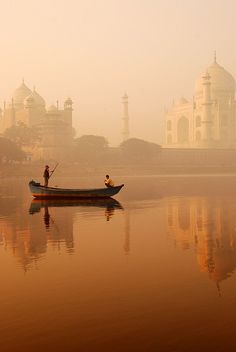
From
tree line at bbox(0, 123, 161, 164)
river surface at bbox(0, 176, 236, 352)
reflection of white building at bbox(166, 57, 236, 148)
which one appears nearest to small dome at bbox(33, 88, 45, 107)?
tree line at bbox(0, 123, 161, 164)

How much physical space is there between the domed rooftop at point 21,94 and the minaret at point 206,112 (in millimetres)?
34788

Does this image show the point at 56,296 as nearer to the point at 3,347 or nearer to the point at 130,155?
the point at 3,347

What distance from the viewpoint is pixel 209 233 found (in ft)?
40.9

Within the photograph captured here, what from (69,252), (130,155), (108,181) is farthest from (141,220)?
(130,155)

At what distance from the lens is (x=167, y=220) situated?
50.6 feet

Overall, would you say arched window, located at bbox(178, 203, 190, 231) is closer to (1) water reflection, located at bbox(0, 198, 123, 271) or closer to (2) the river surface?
(2) the river surface

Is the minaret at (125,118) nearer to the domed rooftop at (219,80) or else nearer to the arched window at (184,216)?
the domed rooftop at (219,80)

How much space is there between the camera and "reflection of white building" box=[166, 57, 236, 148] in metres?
89.3

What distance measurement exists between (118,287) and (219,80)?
96.6 m

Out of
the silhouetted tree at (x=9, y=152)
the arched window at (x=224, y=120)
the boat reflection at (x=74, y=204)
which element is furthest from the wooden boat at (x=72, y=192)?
the arched window at (x=224, y=120)

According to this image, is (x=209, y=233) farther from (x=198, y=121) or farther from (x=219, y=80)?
(x=219, y=80)

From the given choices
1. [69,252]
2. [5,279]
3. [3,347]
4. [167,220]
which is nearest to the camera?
[3,347]

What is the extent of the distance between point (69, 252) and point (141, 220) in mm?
5729

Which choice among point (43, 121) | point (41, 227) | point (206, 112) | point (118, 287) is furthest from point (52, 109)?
point (118, 287)
